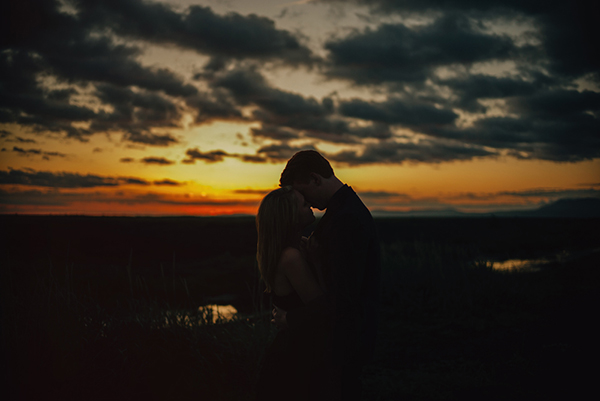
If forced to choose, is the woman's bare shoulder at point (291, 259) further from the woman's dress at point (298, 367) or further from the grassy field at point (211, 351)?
the grassy field at point (211, 351)

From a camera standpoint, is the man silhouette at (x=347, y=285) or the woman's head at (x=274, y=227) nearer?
the man silhouette at (x=347, y=285)

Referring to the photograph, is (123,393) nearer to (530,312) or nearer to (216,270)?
(530,312)

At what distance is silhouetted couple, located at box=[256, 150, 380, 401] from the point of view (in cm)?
245

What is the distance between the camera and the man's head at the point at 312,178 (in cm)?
307

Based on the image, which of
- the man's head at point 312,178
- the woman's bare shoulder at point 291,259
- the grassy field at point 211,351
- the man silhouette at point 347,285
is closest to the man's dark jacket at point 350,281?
the man silhouette at point 347,285

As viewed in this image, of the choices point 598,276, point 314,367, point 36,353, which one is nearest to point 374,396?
point 314,367

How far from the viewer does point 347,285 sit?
241 centimetres

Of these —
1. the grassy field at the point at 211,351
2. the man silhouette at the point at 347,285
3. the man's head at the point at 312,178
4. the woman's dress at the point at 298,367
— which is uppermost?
the man's head at the point at 312,178

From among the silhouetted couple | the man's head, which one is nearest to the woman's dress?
the silhouetted couple

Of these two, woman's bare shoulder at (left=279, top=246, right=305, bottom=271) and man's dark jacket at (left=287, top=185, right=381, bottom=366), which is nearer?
man's dark jacket at (left=287, top=185, right=381, bottom=366)

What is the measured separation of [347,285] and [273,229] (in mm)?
601

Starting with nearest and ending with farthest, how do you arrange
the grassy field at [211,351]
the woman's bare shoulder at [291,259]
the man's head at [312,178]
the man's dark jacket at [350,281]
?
1. the man's dark jacket at [350,281]
2. the woman's bare shoulder at [291,259]
3. the man's head at [312,178]
4. the grassy field at [211,351]

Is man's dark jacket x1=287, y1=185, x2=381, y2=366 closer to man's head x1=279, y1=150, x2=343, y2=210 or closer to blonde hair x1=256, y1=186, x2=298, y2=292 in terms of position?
blonde hair x1=256, y1=186, x2=298, y2=292

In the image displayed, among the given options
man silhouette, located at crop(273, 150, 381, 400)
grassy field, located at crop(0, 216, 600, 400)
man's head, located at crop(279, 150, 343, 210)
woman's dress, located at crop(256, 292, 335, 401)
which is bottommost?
grassy field, located at crop(0, 216, 600, 400)
